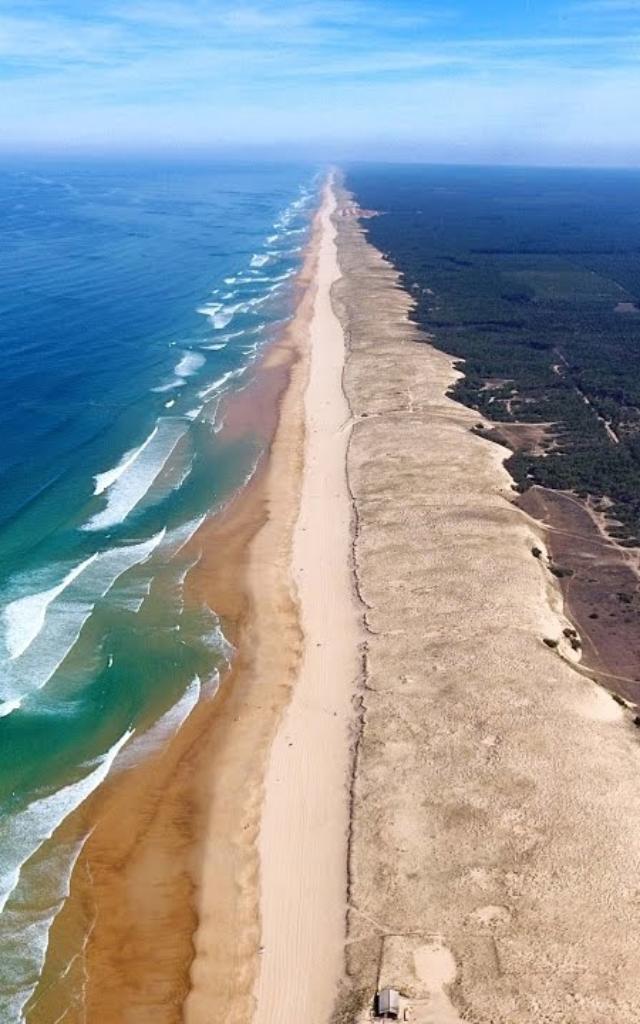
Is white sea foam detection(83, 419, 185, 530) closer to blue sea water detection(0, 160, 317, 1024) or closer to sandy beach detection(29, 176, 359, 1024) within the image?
blue sea water detection(0, 160, 317, 1024)

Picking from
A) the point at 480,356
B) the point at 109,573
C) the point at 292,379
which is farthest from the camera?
the point at 480,356

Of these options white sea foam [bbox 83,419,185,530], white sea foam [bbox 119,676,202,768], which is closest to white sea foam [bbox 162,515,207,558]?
white sea foam [bbox 83,419,185,530]

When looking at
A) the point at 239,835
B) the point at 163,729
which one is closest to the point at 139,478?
the point at 163,729

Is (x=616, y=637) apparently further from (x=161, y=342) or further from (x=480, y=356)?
(x=161, y=342)

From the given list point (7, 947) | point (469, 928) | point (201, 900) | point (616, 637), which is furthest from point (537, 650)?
point (7, 947)

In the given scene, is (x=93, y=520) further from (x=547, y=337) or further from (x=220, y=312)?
(x=547, y=337)
